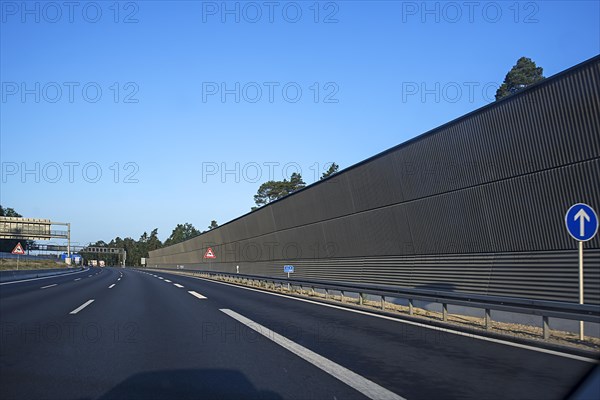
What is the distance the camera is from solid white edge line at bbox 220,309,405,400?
6.07 metres

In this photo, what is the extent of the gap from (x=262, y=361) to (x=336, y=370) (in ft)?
3.98

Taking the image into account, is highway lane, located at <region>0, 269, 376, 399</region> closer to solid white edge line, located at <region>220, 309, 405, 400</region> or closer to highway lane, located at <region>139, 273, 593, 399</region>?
solid white edge line, located at <region>220, 309, 405, 400</region>

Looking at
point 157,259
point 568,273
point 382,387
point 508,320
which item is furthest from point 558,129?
point 157,259

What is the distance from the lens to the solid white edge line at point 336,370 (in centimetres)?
607

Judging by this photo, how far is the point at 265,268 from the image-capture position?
4312 centimetres

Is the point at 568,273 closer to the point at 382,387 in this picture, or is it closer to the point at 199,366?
the point at 382,387

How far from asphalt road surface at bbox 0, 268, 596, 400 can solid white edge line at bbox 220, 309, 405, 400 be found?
2 centimetres

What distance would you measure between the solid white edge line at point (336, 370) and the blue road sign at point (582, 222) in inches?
243

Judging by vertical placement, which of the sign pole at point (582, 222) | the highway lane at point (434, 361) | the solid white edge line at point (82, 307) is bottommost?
the highway lane at point (434, 361)

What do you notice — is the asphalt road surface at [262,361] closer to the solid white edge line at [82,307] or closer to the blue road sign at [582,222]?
the solid white edge line at [82,307]

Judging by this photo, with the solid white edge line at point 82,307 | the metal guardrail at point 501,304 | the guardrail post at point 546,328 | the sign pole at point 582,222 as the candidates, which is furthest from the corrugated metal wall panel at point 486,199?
the solid white edge line at point 82,307

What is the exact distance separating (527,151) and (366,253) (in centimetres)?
1236

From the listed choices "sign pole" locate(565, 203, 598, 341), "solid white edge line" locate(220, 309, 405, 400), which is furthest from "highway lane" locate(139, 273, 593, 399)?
"sign pole" locate(565, 203, 598, 341)

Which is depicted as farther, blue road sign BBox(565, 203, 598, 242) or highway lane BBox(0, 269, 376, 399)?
blue road sign BBox(565, 203, 598, 242)
